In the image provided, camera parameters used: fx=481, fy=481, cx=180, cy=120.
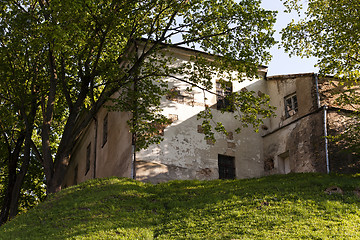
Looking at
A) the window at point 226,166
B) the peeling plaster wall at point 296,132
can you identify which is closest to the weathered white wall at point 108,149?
the window at point 226,166

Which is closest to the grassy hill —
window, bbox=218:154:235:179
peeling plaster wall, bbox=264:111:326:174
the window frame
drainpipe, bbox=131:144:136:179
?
drainpipe, bbox=131:144:136:179

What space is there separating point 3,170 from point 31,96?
33.0 ft

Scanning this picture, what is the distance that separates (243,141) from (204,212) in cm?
901

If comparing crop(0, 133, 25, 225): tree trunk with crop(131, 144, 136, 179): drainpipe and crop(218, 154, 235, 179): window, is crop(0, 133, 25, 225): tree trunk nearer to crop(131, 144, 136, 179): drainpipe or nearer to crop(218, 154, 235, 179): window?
crop(131, 144, 136, 179): drainpipe

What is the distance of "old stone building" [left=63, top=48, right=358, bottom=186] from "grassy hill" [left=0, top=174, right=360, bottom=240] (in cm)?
267

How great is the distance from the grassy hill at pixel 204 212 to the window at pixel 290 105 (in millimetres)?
5213

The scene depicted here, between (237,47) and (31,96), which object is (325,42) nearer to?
(237,47)

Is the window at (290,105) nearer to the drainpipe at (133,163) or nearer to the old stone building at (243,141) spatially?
the old stone building at (243,141)

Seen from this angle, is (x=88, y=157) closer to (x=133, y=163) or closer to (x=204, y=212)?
(x=133, y=163)

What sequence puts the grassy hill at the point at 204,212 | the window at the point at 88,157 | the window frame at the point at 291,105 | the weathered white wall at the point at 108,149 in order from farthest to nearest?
the window at the point at 88,157
the window frame at the point at 291,105
the weathered white wall at the point at 108,149
the grassy hill at the point at 204,212

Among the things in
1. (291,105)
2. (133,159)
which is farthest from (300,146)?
(133,159)

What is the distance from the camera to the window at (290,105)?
71.1 ft

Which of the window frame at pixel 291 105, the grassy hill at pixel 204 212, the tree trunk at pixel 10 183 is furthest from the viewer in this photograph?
the tree trunk at pixel 10 183

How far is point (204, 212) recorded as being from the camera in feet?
45.2
